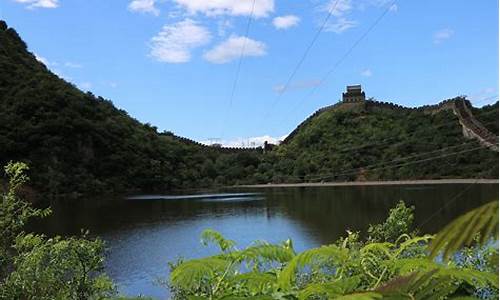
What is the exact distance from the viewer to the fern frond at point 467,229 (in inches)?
28.0

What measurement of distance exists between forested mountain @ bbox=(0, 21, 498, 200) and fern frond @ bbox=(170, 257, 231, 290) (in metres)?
56.1

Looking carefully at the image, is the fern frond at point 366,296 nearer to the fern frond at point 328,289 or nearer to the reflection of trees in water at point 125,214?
the fern frond at point 328,289

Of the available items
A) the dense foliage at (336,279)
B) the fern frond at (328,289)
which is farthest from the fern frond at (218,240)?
the fern frond at (328,289)

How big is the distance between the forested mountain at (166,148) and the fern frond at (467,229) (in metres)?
56.6

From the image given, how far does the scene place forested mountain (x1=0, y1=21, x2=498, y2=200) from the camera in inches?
2534

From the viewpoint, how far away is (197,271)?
1292mm

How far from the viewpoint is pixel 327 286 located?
1151mm

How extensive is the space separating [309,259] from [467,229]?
0.59m

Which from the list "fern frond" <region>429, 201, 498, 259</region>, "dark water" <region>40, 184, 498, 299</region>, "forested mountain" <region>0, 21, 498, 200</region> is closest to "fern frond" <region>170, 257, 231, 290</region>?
"fern frond" <region>429, 201, 498, 259</region>

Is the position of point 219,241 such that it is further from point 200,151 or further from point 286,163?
point 200,151

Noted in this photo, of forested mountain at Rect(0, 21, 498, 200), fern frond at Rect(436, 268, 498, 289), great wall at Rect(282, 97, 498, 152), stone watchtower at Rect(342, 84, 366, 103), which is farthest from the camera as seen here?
stone watchtower at Rect(342, 84, 366, 103)

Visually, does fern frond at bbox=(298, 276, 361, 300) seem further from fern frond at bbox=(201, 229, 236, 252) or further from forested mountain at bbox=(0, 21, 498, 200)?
forested mountain at bbox=(0, 21, 498, 200)

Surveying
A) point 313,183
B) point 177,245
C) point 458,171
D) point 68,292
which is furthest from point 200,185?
point 68,292

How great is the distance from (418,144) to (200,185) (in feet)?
103
